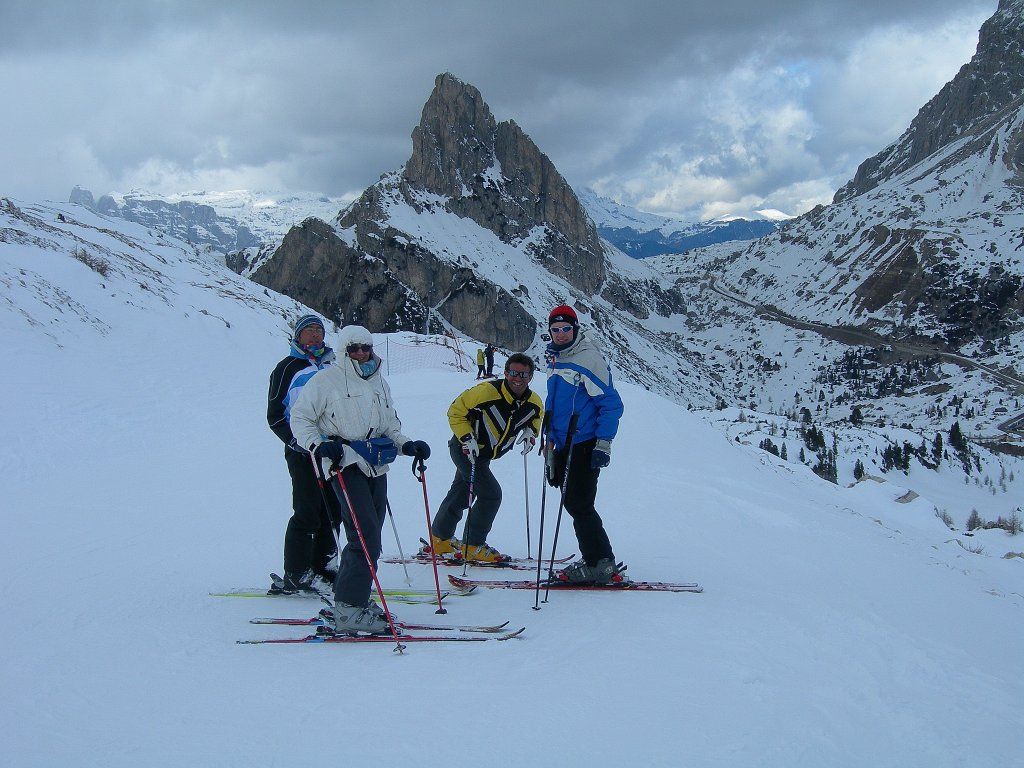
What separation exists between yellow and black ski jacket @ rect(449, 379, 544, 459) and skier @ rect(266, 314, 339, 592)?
1472 mm

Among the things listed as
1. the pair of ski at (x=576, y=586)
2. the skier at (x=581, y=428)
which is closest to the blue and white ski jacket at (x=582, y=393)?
the skier at (x=581, y=428)

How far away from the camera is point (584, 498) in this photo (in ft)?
20.4

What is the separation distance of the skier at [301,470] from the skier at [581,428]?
219cm

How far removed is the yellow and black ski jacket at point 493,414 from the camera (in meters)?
6.73

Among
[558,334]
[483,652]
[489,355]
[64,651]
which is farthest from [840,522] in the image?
[489,355]

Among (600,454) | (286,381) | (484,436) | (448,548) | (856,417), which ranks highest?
(286,381)

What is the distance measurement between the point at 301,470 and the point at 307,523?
567 millimetres

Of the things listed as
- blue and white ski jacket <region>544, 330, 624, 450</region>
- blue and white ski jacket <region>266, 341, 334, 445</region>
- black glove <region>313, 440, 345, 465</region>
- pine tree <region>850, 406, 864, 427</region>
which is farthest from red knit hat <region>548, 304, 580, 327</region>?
pine tree <region>850, 406, 864, 427</region>

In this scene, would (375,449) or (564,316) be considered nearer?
(375,449)

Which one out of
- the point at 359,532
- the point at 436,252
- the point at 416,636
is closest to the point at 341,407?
the point at 359,532

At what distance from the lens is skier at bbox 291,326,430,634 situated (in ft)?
16.5

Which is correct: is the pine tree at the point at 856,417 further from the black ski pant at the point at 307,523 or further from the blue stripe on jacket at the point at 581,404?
the black ski pant at the point at 307,523

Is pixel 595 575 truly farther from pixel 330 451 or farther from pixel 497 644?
pixel 330 451

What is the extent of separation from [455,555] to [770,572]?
3.58 meters
